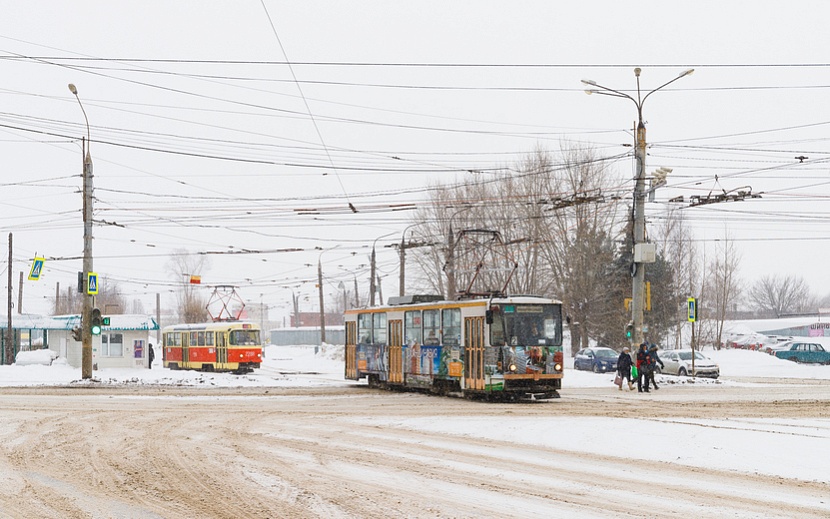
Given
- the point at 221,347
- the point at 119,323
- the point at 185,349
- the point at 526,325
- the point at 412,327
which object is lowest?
the point at 185,349

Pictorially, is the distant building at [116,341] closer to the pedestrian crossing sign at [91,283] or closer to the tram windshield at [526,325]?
the pedestrian crossing sign at [91,283]

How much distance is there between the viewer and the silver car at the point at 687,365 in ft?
138

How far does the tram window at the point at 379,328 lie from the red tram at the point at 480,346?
86 cm

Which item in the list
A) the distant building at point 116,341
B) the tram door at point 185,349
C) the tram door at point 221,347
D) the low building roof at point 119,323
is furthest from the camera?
the tram door at point 185,349

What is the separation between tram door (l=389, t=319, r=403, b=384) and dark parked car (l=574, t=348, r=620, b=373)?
63.5 ft

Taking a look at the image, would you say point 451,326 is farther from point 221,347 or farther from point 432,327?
point 221,347

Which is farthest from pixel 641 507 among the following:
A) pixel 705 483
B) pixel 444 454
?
pixel 444 454

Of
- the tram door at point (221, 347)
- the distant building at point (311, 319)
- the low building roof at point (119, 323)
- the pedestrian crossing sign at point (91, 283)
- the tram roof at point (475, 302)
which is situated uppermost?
the pedestrian crossing sign at point (91, 283)

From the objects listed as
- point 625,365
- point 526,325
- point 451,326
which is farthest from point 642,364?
point 451,326

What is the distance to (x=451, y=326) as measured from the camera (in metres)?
27.7

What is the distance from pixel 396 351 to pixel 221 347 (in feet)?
61.6

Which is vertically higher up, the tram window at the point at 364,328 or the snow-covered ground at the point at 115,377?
the tram window at the point at 364,328

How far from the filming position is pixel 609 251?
184 feet

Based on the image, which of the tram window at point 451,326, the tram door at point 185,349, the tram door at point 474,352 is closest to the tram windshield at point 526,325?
the tram door at point 474,352
